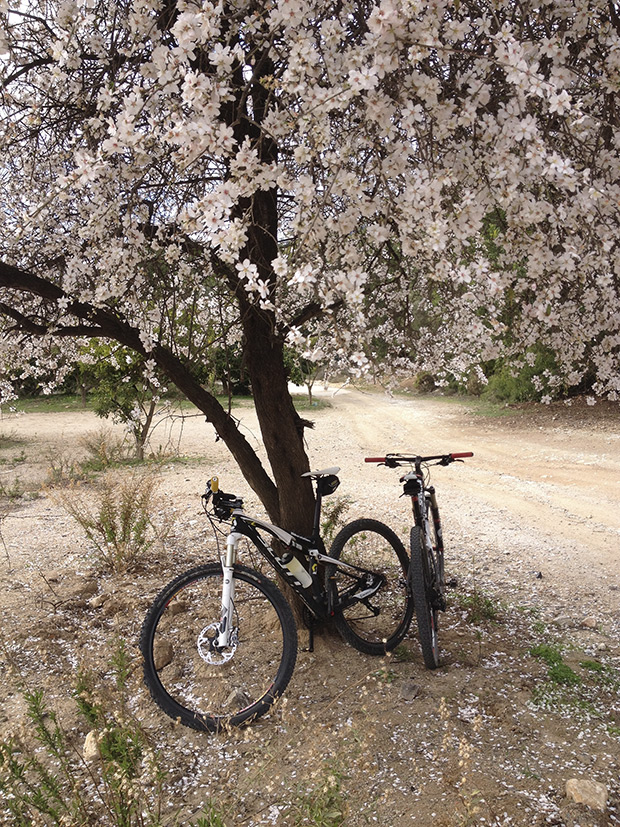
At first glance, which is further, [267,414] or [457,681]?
[267,414]

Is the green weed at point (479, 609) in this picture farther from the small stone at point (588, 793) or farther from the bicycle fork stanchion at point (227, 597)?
the bicycle fork stanchion at point (227, 597)

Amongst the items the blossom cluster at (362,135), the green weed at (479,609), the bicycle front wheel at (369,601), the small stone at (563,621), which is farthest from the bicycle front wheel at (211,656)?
the small stone at (563,621)

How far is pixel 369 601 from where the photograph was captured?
13.8 feet

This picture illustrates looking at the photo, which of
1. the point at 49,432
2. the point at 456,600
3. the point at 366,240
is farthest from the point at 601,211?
the point at 49,432

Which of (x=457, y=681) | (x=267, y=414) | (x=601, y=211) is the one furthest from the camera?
(x=267, y=414)

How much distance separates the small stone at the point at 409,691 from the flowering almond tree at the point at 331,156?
3.62 feet

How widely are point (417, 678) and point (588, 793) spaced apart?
115 centimetres

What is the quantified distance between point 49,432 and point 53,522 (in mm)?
8728

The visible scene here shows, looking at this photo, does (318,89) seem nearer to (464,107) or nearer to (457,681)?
(464,107)

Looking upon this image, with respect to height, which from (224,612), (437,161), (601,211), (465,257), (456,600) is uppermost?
(437,161)

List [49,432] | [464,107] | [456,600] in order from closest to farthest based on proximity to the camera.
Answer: [464,107], [456,600], [49,432]

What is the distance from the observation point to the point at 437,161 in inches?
98.0

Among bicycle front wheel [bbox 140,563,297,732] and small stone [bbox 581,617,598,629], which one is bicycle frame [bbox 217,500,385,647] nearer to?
bicycle front wheel [bbox 140,563,297,732]

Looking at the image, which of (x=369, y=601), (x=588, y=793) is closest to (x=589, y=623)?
(x=369, y=601)
